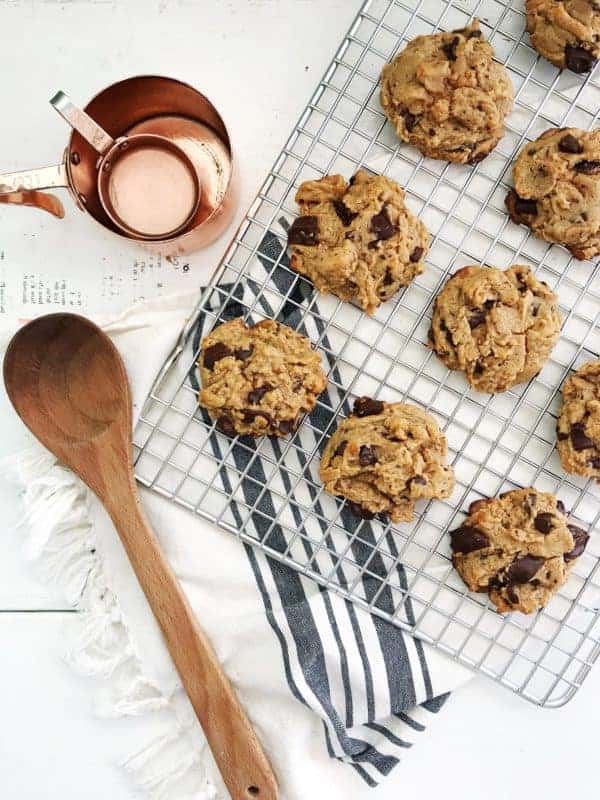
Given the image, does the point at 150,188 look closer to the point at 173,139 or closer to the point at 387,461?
the point at 173,139

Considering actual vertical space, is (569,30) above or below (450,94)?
above

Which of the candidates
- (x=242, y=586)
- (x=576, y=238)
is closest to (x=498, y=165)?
(x=576, y=238)

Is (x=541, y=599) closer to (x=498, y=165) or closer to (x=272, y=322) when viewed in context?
(x=272, y=322)

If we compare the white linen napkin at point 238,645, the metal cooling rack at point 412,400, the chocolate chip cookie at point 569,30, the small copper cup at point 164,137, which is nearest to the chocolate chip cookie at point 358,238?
the metal cooling rack at point 412,400

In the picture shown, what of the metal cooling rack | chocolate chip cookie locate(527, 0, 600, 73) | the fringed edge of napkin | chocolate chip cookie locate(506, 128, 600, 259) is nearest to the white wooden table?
the fringed edge of napkin

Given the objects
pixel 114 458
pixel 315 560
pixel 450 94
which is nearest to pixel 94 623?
pixel 114 458

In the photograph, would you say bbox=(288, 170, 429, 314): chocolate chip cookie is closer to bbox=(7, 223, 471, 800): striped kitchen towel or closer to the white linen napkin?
bbox=(7, 223, 471, 800): striped kitchen towel
